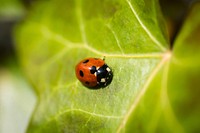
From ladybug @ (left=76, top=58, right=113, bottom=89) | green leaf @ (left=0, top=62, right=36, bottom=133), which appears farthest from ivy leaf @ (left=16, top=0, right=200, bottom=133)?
green leaf @ (left=0, top=62, right=36, bottom=133)

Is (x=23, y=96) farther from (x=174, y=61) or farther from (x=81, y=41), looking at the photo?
(x=174, y=61)

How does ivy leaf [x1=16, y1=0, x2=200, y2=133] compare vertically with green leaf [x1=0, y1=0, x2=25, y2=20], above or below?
above

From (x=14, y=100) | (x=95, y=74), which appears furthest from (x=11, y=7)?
(x=95, y=74)

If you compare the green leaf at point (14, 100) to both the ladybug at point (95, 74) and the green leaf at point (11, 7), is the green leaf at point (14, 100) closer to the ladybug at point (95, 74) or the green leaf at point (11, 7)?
the green leaf at point (11, 7)

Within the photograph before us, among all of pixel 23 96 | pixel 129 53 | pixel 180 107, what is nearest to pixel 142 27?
pixel 129 53

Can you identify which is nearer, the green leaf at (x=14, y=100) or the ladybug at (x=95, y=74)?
the ladybug at (x=95, y=74)

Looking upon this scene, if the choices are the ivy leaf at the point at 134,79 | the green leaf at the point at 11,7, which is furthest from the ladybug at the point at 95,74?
the green leaf at the point at 11,7

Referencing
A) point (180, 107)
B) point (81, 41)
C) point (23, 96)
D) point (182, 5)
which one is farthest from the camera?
point (23, 96)

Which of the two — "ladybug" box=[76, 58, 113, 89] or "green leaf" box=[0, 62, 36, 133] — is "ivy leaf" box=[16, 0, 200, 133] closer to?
"ladybug" box=[76, 58, 113, 89]
